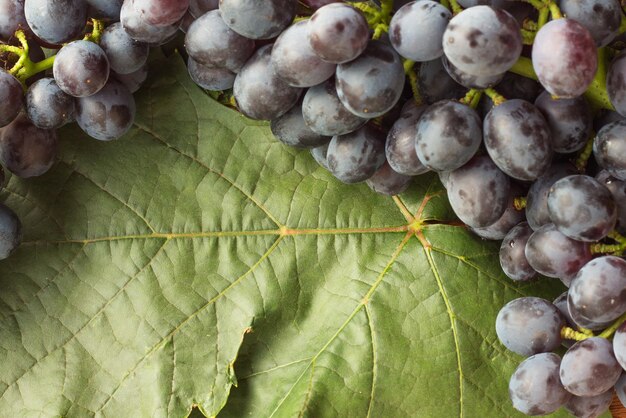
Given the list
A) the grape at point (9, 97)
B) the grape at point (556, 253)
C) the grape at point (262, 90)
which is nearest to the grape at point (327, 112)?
the grape at point (262, 90)

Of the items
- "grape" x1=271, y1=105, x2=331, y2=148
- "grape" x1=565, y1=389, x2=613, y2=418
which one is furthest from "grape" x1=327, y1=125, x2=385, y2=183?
"grape" x1=565, y1=389, x2=613, y2=418

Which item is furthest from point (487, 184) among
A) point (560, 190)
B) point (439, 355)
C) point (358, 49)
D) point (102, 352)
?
point (102, 352)

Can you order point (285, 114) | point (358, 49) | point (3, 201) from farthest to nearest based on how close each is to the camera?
point (3, 201), point (285, 114), point (358, 49)

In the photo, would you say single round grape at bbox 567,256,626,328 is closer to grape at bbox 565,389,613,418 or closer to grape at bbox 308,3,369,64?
grape at bbox 565,389,613,418

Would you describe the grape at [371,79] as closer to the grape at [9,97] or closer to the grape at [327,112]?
the grape at [327,112]

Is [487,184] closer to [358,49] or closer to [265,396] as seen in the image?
[358,49]
